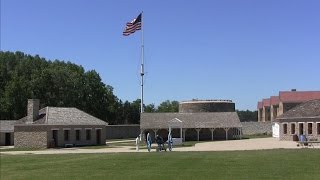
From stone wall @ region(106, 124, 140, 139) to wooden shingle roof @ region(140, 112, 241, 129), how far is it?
17.2m

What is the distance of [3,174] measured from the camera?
75.4 ft

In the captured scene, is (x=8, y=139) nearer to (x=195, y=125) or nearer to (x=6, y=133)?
(x=6, y=133)

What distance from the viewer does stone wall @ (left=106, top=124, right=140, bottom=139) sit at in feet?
287

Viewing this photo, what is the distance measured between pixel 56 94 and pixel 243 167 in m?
71.3

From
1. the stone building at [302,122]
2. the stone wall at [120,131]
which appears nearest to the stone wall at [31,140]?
the stone building at [302,122]

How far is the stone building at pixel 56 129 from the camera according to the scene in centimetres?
5759

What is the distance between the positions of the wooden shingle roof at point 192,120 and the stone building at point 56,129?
29.6 ft

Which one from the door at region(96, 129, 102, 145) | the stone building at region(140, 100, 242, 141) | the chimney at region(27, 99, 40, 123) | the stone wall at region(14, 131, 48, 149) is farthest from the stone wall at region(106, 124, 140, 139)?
the stone wall at region(14, 131, 48, 149)

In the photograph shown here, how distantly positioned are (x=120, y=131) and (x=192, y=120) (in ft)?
68.8

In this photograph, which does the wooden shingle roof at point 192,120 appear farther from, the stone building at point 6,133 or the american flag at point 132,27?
the stone building at point 6,133

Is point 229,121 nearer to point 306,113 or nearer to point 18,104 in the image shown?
point 306,113

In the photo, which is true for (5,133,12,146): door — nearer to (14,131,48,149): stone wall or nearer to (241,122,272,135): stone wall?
(14,131,48,149): stone wall

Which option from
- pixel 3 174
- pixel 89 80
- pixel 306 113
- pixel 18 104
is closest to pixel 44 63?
pixel 89 80

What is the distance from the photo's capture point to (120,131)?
89375 millimetres
